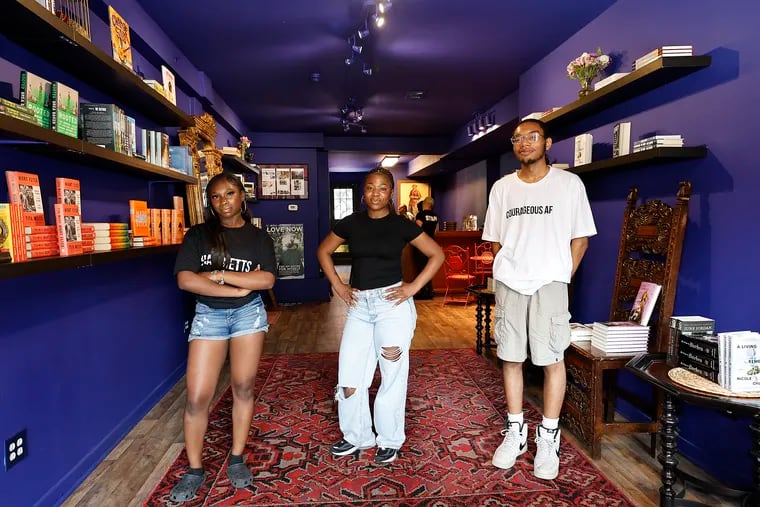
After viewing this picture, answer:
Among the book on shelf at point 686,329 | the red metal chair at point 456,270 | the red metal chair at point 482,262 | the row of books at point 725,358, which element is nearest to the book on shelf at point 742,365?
the row of books at point 725,358

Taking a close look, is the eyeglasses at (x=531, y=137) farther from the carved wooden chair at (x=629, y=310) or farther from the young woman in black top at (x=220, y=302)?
the young woman in black top at (x=220, y=302)

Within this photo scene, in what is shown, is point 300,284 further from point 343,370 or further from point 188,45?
point 343,370

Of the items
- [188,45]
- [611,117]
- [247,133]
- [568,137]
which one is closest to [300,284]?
[247,133]

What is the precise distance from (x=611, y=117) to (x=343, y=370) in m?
2.60

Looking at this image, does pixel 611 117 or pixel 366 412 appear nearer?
pixel 366 412

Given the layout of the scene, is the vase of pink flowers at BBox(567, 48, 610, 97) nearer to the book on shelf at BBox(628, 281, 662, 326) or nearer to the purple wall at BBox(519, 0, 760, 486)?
the purple wall at BBox(519, 0, 760, 486)

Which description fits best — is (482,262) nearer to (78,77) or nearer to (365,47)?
(365,47)

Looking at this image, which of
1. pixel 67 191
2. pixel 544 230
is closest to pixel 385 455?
pixel 544 230

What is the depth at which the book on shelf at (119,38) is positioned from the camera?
238cm

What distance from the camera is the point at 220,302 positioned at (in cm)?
213

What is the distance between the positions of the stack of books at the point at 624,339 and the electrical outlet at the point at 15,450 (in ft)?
9.32

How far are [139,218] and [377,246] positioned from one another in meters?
1.44

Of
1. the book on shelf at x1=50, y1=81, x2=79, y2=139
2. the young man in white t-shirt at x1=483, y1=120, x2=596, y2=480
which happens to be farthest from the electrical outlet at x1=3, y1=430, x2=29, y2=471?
the young man in white t-shirt at x1=483, y1=120, x2=596, y2=480

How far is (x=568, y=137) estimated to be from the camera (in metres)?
3.96
